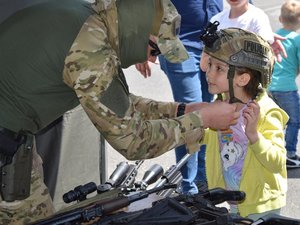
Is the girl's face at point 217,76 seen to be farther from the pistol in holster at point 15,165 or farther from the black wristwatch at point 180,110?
the pistol in holster at point 15,165

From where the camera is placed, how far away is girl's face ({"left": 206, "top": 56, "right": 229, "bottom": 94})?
320cm

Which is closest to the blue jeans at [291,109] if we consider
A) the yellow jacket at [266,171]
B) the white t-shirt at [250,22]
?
the white t-shirt at [250,22]

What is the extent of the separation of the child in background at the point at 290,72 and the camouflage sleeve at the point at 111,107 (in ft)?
8.06

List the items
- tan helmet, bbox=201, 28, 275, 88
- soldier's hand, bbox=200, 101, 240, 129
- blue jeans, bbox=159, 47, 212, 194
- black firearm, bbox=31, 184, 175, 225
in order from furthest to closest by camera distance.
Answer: blue jeans, bbox=159, 47, 212, 194, tan helmet, bbox=201, 28, 275, 88, soldier's hand, bbox=200, 101, 240, 129, black firearm, bbox=31, 184, 175, 225

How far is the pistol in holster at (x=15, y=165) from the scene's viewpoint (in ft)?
9.48

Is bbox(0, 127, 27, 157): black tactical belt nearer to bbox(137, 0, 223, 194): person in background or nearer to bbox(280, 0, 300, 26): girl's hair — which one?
bbox(137, 0, 223, 194): person in background

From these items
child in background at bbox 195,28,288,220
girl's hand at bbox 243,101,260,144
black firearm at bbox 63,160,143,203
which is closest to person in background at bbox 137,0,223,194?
black firearm at bbox 63,160,143,203

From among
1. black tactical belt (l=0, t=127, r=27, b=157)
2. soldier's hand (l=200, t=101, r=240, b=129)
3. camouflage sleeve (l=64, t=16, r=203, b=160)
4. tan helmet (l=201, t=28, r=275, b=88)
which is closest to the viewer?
camouflage sleeve (l=64, t=16, r=203, b=160)

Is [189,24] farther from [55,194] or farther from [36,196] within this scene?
[36,196]

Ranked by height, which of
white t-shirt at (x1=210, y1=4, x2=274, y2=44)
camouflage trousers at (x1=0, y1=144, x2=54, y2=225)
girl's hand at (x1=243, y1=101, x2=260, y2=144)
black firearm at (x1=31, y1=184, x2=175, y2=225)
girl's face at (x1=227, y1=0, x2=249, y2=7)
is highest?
girl's face at (x1=227, y1=0, x2=249, y2=7)

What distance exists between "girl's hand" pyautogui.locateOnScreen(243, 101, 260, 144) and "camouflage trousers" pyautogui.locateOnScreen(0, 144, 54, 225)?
38.9 inches

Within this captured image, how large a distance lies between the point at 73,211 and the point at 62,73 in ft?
1.89

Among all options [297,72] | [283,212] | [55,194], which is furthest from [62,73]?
[297,72]

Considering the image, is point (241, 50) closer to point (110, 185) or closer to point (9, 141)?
point (110, 185)
